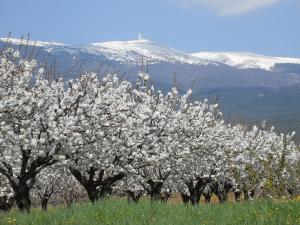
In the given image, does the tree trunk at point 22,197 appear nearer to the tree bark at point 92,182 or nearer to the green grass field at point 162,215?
the tree bark at point 92,182

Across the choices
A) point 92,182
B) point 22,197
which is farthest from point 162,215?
point 92,182

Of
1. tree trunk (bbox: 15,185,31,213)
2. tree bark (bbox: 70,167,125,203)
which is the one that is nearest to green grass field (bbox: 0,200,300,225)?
tree trunk (bbox: 15,185,31,213)

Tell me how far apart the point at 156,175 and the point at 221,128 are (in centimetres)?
891

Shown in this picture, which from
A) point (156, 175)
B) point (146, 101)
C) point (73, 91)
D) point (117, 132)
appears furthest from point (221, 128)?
point (73, 91)

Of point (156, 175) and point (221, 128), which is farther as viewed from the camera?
point (221, 128)

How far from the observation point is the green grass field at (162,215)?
39.8ft

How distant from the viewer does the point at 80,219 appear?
1297cm

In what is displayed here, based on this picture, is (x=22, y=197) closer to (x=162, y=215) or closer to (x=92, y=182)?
(x=92, y=182)

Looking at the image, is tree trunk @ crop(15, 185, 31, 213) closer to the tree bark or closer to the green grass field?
the tree bark

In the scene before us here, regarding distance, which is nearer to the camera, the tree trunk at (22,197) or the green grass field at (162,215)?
the green grass field at (162,215)

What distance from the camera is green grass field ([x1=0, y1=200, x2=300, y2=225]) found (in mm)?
12125

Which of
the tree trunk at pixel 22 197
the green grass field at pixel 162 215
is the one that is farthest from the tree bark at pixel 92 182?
the green grass field at pixel 162 215

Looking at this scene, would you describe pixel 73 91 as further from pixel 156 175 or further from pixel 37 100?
pixel 156 175

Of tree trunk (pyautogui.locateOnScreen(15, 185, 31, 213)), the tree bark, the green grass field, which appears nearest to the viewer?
the green grass field
